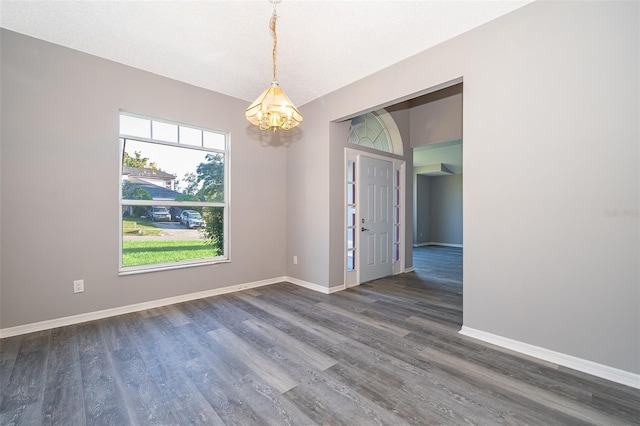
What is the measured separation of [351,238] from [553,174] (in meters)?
2.69

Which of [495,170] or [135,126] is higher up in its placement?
[135,126]

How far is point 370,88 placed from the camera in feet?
11.4

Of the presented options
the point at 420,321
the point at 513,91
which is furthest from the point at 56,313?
the point at 513,91

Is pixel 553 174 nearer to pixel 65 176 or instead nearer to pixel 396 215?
pixel 396 215

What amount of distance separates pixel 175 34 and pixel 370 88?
→ 7.27 ft

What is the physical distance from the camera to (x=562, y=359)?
6.91ft

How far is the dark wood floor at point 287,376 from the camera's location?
5.20 feet

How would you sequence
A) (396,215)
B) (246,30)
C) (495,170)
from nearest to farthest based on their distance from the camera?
(495,170)
(246,30)
(396,215)

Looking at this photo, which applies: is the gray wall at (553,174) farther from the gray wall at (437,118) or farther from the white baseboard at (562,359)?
the gray wall at (437,118)

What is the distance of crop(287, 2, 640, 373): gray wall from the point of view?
191cm

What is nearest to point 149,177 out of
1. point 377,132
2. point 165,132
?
A: point 165,132

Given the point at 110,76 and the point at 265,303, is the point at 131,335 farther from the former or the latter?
the point at 110,76

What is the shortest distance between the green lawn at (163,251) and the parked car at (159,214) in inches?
11.3

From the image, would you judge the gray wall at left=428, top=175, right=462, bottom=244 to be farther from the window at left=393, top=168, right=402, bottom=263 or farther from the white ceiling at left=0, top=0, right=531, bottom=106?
the white ceiling at left=0, top=0, right=531, bottom=106
